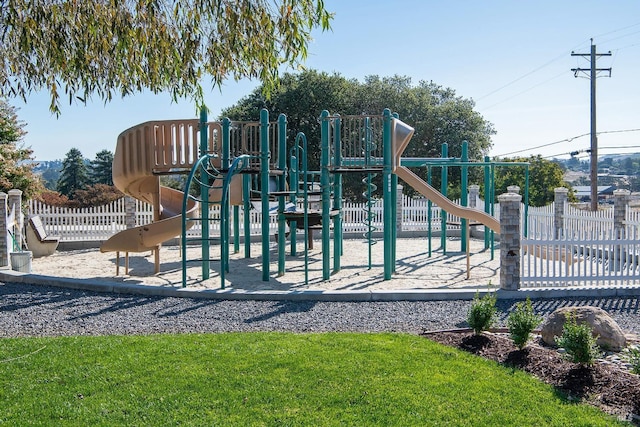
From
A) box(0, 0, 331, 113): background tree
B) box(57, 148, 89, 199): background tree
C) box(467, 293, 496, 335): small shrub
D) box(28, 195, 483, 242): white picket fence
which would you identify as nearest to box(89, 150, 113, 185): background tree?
box(57, 148, 89, 199): background tree

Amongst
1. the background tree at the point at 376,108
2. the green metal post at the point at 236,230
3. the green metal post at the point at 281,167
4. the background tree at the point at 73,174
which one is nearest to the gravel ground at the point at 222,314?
the green metal post at the point at 281,167

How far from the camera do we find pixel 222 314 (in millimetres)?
8812

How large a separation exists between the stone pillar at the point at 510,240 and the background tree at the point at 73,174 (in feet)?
197

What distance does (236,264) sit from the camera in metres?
14.3

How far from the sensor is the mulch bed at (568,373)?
5098 millimetres

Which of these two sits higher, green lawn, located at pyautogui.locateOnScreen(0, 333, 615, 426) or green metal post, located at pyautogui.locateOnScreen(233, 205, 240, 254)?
green metal post, located at pyautogui.locateOnScreen(233, 205, 240, 254)

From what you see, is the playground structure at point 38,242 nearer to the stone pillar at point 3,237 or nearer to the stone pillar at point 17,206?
the stone pillar at point 17,206

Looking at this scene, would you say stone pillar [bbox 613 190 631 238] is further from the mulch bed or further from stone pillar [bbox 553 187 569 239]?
the mulch bed

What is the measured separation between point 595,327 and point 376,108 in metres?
31.9

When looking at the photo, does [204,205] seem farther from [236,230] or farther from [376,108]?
[376,108]

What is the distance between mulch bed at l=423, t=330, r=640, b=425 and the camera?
16.7 feet

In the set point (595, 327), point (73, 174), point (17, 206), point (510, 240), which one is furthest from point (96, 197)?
point (595, 327)

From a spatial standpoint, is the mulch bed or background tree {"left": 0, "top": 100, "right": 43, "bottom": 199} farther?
background tree {"left": 0, "top": 100, "right": 43, "bottom": 199}

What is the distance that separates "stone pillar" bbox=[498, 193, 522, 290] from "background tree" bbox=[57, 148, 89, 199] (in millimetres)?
60123
